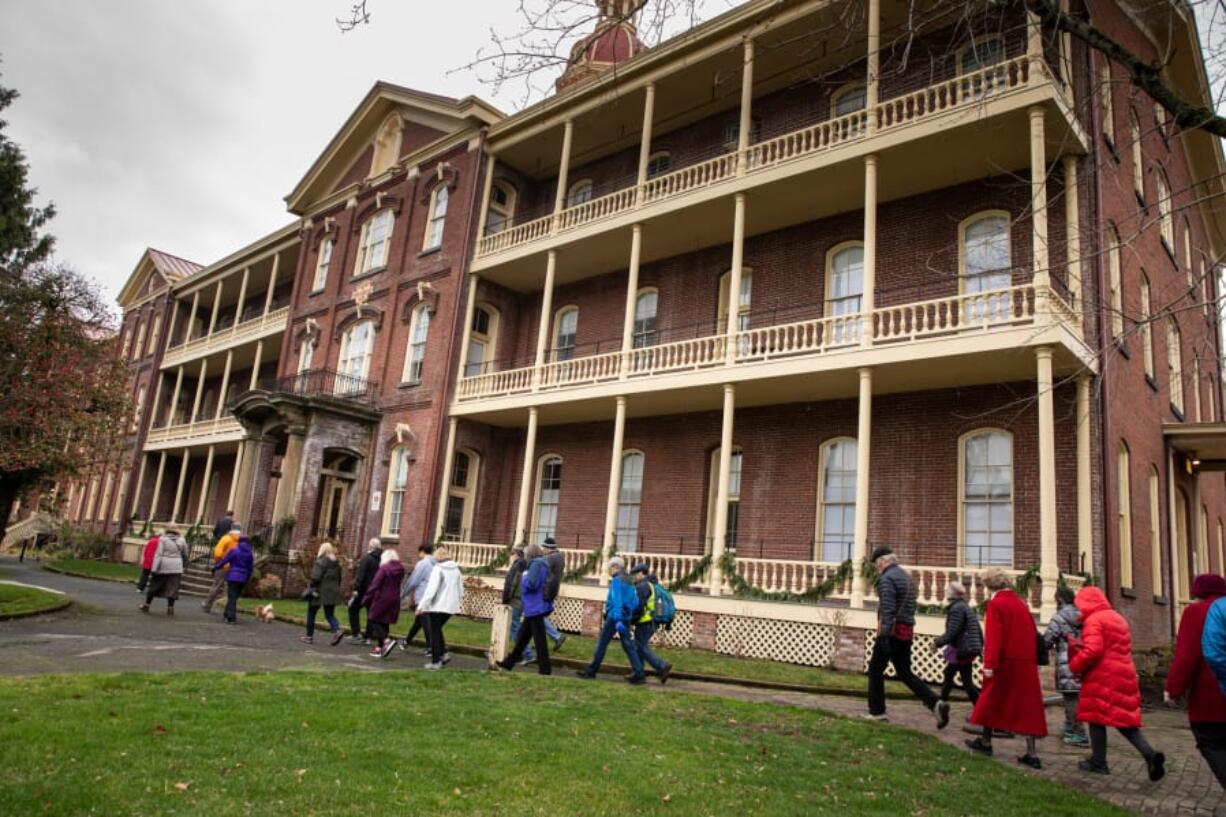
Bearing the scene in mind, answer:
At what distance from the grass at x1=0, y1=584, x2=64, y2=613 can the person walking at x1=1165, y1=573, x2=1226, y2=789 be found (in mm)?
14360

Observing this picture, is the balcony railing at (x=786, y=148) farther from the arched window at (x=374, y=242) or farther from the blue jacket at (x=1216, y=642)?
the blue jacket at (x=1216, y=642)

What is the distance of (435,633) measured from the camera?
1062 cm

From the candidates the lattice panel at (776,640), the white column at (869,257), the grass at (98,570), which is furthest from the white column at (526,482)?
the grass at (98,570)

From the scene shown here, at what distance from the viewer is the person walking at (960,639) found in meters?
9.11

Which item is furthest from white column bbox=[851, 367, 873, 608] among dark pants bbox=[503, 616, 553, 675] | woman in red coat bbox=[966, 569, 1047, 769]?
woman in red coat bbox=[966, 569, 1047, 769]

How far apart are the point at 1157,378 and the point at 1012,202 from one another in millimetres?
5757

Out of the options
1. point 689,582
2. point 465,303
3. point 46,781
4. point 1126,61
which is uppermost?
point 465,303

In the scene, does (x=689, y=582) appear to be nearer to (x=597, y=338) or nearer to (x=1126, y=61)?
(x=597, y=338)

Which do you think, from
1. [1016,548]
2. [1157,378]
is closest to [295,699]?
[1016,548]

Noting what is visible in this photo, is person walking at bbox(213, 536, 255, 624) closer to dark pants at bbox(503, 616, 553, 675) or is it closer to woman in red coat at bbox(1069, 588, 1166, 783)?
dark pants at bbox(503, 616, 553, 675)

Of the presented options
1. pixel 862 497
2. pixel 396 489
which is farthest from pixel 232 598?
pixel 862 497

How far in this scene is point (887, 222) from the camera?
15875 mm

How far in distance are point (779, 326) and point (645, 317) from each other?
5673mm

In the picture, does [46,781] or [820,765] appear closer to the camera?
[46,781]
